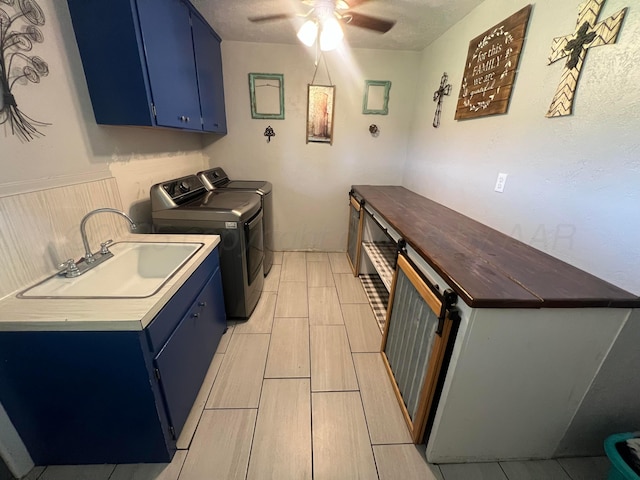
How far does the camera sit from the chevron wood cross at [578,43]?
1.00m

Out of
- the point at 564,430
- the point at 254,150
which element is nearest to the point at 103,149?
the point at 254,150

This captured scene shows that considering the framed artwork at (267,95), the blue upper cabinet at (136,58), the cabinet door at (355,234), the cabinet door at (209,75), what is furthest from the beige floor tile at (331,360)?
the framed artwork at (267,95)

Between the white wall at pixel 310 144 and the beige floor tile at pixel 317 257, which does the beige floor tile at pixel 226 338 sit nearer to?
the beige floor tile at pixel 317 257

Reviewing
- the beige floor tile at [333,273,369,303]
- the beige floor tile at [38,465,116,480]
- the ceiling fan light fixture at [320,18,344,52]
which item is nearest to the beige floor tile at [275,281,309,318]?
the beige floor tile at [333,273,369,303]

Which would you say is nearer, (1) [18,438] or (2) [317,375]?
(1) [18,438]

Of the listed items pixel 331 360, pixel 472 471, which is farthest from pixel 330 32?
pixel 472 471

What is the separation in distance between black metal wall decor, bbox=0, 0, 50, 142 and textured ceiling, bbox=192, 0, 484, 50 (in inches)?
43.4

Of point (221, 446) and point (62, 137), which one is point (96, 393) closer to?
point (221, 446)

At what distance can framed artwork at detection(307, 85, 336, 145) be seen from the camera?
2693 mm

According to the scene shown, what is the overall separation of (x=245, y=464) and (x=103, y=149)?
5.81 feet

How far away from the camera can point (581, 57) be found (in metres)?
1.09

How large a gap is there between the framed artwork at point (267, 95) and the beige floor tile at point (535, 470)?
3123mm

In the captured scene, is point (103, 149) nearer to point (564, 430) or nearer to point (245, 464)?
point (245, 464)

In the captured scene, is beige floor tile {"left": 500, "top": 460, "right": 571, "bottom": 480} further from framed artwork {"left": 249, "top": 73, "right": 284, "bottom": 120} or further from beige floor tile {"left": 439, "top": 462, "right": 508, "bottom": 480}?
framed artwork {"left": 249, "top": 73, "right": 284, "bottom": 120}
